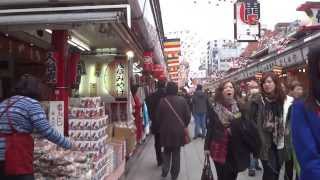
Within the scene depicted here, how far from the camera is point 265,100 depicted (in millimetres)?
7023

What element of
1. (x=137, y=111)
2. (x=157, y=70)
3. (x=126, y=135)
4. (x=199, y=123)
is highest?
(x=157, y=70)

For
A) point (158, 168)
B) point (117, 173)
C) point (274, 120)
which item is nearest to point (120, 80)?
point (158, 168)

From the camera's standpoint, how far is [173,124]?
10.1m

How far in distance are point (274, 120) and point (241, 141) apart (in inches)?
35.5

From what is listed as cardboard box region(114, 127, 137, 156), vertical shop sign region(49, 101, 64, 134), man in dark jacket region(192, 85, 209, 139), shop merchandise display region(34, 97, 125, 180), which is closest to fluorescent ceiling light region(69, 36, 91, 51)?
cardboard box region(114, 127, 137, 156)

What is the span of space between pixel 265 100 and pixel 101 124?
8.82ft

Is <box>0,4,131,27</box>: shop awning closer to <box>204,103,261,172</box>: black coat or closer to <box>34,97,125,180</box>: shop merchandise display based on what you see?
<box>34,97,125,180</box>: shop merchandise display

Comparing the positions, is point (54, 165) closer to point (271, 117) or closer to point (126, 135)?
point (271, 117)

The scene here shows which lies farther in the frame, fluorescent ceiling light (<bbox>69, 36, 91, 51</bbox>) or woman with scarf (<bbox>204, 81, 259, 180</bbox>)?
fluorescent ceiling light (<bbox>69, 36, 91, 51</bbox>)

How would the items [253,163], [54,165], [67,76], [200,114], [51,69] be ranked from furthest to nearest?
1. [200,114]
2. [253,163]
3. [67,76]
4. [51,69]
5. [54,165]

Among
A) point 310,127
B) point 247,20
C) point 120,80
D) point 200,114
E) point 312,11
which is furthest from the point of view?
point 247,20

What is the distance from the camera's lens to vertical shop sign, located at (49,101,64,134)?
7.63 metres

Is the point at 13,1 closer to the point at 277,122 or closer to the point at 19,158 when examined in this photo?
the point at 19,158

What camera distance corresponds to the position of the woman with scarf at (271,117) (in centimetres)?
695
